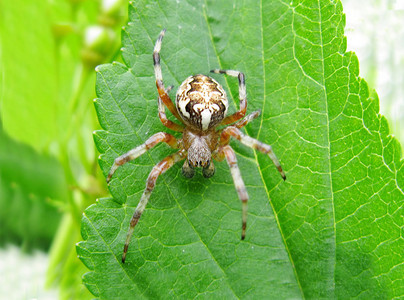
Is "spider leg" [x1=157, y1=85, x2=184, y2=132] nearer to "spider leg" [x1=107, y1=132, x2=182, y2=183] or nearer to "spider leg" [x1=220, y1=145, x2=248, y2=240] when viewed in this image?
"spider leg" [x1=107, y1=132, x2=182, y2=183]

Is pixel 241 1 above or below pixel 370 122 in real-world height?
above

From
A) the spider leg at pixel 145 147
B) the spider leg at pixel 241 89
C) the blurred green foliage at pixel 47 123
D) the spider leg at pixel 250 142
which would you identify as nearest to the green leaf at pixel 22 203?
the blurred green foliage at pixel 47 123

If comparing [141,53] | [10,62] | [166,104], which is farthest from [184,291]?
[10,62]

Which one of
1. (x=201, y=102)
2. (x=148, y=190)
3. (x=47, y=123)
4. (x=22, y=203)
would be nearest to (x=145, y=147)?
(x=148, y=190)

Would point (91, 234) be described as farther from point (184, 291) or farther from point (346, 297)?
point (346, 297)

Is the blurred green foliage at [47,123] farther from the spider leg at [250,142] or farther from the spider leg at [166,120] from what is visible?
the spider leg at [250,142]

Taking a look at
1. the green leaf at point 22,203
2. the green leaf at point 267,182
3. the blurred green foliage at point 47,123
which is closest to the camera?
the green leaf at point 267,182

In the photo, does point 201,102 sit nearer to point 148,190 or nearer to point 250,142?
point 250,142
